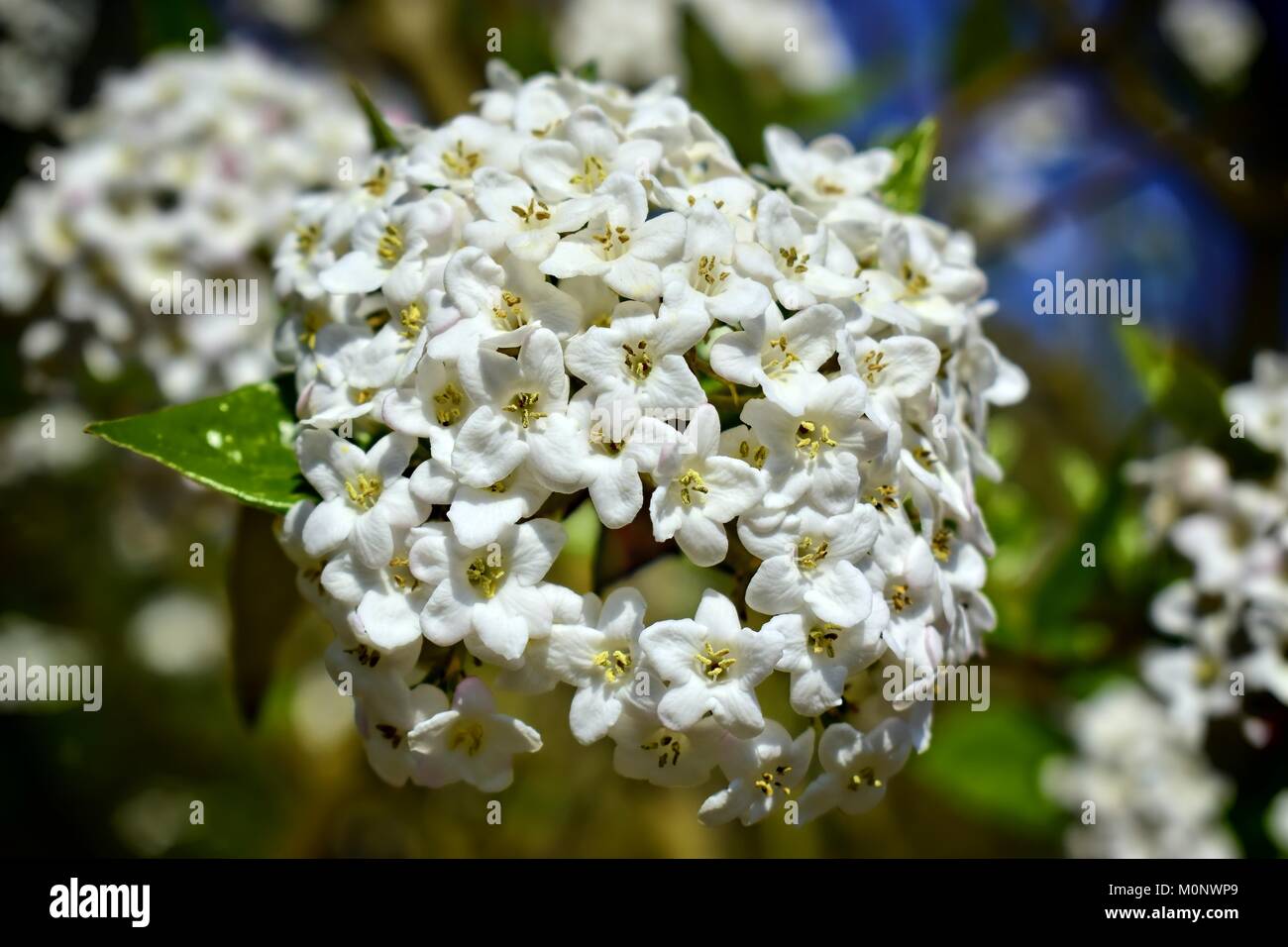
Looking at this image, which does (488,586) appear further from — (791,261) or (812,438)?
(791,261)

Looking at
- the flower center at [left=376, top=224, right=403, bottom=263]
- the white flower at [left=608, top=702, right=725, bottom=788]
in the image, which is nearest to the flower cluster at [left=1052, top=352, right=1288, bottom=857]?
the white flower at [left=608, top=702, right=725, bottom=788]

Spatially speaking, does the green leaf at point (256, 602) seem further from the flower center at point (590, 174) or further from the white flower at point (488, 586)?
the flower center at point (590, 174)

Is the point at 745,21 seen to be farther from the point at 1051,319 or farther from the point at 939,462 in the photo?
the point at 939,462

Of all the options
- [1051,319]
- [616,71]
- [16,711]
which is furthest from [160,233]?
[1051,319]

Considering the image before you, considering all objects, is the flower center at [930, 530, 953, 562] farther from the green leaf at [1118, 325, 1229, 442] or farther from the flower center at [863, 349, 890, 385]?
the green leaf at [1118, 325, 1229, 442]

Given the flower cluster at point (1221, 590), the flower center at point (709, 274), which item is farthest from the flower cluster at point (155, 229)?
the flower cluster at point (1221, 590)

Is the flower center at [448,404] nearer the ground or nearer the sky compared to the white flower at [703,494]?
nearer the sky
